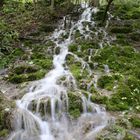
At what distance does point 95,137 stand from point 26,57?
6.79 metres

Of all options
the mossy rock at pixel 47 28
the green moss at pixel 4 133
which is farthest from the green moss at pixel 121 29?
the green moss at pixel 4 133

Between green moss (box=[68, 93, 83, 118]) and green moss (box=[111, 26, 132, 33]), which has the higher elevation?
green moss (box=[111, 26, 132, 33])

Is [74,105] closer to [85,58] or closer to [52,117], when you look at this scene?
[52,117]

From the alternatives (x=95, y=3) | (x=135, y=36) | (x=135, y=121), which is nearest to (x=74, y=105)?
(x=135, y=121)

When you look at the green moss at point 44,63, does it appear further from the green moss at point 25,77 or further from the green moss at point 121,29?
the green moss at point 121,29

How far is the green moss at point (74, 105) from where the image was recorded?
10.5 meters

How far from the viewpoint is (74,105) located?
10.7 metres

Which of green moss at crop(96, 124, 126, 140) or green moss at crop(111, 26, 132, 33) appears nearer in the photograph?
green moss at crop(96, 124, 126, 140)

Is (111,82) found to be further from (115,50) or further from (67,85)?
(115,50)

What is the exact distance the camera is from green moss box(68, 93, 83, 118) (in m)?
10.5

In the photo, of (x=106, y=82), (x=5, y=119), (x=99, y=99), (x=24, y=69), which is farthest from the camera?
(x=24, y=69)

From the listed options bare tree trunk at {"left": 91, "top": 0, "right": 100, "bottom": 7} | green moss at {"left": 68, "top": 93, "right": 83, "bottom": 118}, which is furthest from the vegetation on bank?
bare tree trunk at {"left": 91, "top": 0, "right": 100, "bottom": 7}

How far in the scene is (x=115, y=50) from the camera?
15414mm

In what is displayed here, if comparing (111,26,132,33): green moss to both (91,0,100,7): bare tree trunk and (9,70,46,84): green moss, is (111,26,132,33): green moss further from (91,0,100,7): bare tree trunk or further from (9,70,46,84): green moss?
(9,70,46,84): green moss
